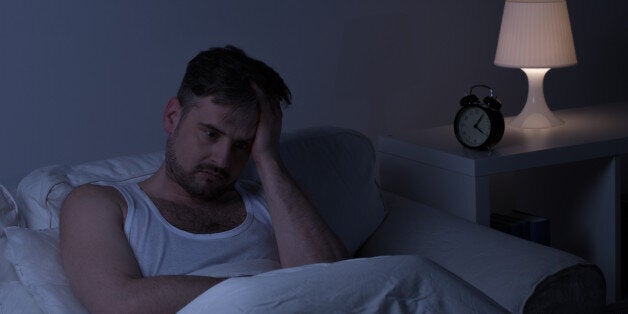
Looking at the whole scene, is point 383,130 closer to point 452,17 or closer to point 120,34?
point 452,17

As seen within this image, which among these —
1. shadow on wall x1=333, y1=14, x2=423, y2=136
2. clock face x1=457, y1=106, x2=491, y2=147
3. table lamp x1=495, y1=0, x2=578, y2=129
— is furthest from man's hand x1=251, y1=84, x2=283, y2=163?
table lamp x1=495, y1=0, x2=578, y2=129

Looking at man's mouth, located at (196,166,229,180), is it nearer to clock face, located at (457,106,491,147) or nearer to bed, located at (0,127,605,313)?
bed, located at (0,127,605,313)

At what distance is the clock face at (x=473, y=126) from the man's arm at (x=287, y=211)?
2.38ft

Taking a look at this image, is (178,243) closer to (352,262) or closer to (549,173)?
(352,262)

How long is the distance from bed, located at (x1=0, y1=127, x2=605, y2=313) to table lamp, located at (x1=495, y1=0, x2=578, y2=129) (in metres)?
0.60

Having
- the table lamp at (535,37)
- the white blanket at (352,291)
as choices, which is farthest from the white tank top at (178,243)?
the table lamp at (535,37)

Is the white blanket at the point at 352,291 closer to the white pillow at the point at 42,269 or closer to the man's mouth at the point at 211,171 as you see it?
the white pillow at the point at 42,269

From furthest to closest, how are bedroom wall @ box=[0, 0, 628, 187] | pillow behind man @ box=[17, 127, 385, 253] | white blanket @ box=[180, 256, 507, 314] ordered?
bedroom wall @ box=[0, 0, 628, 187] < pillow behind man @ box=[17, 127, 385, 253] < white blanket @ box=[180, 256, 507, 314]

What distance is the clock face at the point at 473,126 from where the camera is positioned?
2418mm

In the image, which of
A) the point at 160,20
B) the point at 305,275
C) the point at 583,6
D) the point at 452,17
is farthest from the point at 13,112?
the point at 583,6

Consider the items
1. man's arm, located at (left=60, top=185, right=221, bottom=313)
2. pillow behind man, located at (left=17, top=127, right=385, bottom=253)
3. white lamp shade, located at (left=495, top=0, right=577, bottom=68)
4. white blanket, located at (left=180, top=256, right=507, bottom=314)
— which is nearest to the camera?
white blanket, located at (left=180, top=256, right=507, bottom=314)

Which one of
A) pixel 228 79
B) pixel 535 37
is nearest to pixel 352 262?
pixel 228 79

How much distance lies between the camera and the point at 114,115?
2330 millimetres

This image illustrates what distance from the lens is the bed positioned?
1.37 metres
